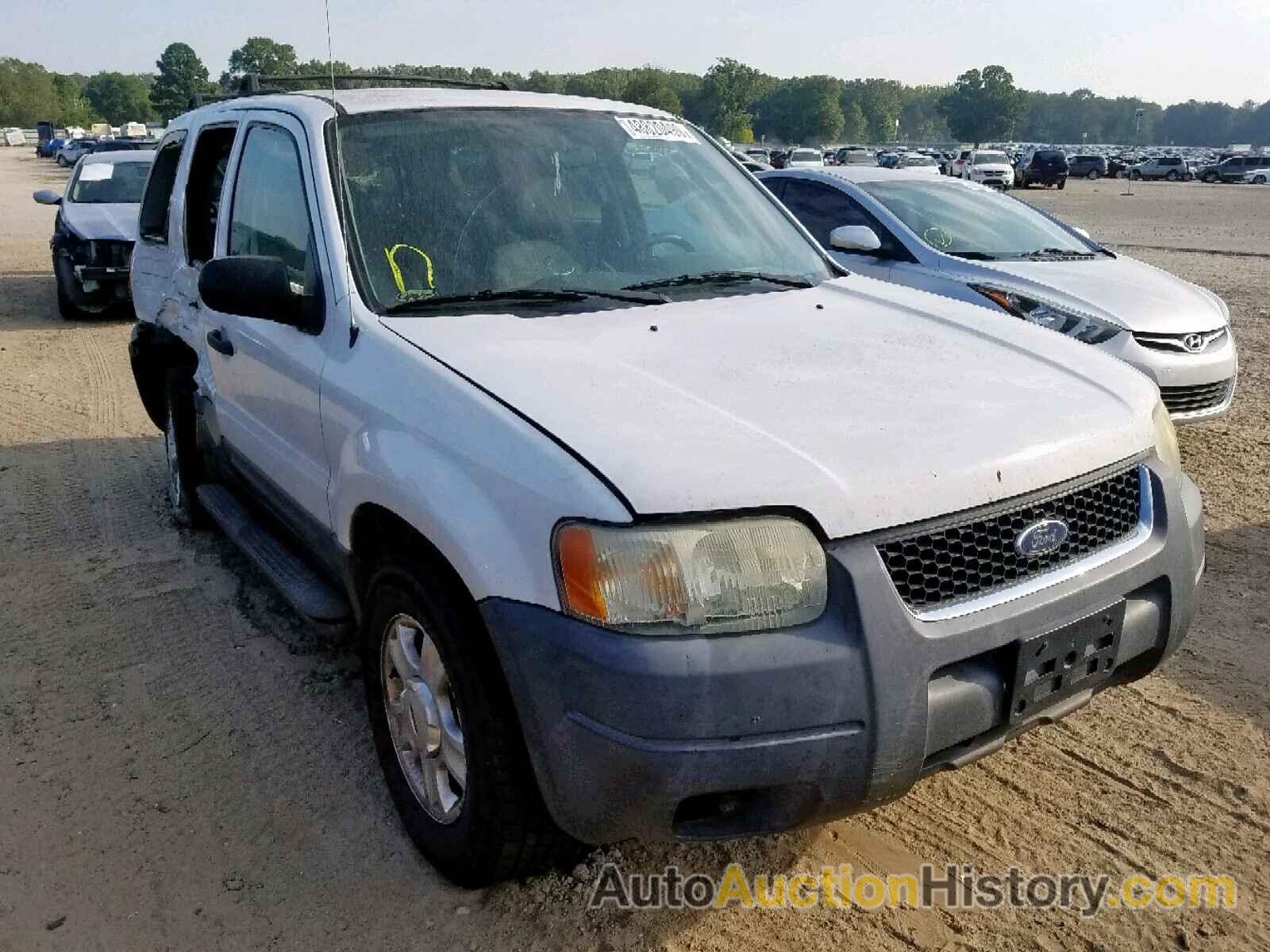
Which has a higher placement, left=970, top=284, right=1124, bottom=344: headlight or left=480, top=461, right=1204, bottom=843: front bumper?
left=970, top=284, right=1124, bottom=344: headlight

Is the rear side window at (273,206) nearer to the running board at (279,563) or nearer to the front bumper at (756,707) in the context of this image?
the running board at (279,563)

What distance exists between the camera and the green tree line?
91000 mm

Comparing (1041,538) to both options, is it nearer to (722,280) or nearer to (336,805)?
(722,280)

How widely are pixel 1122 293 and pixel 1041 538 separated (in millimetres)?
4884

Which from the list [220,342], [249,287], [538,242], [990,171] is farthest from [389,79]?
[990,171]

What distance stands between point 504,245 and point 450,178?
29 centimetres

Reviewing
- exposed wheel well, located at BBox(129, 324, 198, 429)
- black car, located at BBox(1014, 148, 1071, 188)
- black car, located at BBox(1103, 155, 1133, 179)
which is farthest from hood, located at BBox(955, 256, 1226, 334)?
black car, located at BBox(1103, 155, 1133, 179)

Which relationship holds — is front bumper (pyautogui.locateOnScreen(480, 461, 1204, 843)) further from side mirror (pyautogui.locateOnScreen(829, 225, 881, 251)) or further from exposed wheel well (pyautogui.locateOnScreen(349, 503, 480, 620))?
side mirror (pyautogui.locateOnScreen(829, 225, 881, 251))

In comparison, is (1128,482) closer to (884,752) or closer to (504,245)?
(884,752)

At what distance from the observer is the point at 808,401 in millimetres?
2400

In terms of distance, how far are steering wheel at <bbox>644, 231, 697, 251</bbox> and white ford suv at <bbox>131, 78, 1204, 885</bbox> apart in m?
0.01

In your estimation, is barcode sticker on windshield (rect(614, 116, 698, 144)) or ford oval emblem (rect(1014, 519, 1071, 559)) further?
barcode sticker on windshield (rect(614, 116, 698, 144))

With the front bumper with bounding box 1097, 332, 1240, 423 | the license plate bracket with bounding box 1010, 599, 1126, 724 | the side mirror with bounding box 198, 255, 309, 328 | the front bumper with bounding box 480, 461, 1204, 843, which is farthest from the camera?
the front bumper with bounding box 1097, 332, 1240, 423

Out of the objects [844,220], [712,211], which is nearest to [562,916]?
[712,211]
